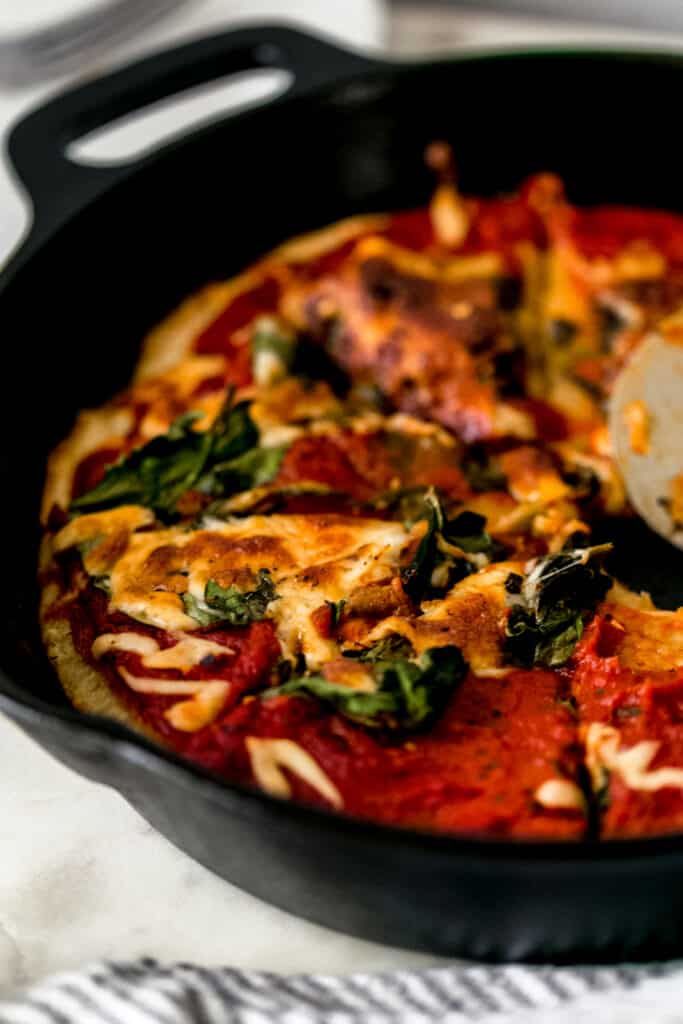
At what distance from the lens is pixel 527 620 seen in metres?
2.45

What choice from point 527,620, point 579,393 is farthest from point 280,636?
point 579,393

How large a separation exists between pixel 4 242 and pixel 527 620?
195 centimetres

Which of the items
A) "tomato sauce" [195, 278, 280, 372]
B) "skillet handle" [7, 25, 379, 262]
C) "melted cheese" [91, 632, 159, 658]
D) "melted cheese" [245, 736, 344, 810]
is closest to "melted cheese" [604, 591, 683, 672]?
"melted cheese" [245, 736, 344, 810]

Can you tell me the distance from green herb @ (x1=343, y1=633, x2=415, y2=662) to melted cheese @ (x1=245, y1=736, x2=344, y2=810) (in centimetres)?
25

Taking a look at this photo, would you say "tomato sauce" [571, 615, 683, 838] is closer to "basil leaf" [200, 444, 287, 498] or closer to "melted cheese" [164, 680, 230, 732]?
"melted cheese" [164, 680, 230, 732]

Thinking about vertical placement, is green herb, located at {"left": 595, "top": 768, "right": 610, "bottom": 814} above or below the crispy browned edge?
below

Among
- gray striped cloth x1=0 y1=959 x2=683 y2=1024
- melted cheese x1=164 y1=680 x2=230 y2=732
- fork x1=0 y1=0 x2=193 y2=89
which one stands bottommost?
gray striped cloth x1=0 y1=959 x2=683 y2=1024

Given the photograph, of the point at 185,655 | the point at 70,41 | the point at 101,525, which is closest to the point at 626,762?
the point at 185,655

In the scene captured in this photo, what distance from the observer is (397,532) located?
2600 mm

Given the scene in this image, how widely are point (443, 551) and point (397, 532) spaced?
99mm

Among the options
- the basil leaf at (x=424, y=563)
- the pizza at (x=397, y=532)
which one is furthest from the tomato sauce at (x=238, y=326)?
the basil leaf at (x=424, y=563)

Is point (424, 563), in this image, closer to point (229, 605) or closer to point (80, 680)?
point (229, 605)

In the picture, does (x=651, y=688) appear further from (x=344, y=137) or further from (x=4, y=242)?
(x=4, y=242)

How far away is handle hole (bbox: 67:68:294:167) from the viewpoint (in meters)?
3.88
